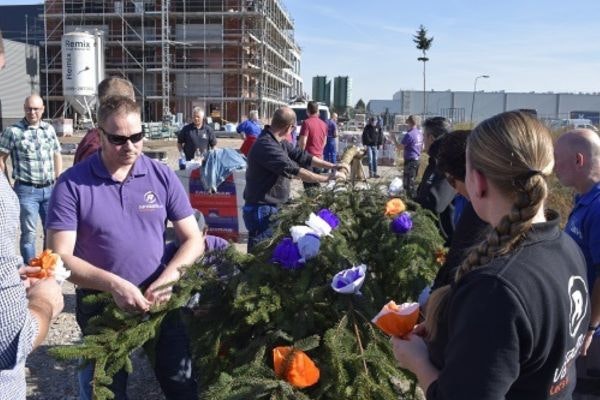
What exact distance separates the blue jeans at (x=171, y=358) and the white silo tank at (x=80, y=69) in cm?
4127

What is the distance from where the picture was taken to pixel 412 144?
530 inches

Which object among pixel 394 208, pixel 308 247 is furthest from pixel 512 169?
pixel 394 208

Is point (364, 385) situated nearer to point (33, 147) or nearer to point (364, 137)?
A: point (33, 147)

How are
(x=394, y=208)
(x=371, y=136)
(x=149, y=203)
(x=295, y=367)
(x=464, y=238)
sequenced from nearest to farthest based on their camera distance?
(x=295, y=367)
(x=464, y=238)
(x=149, y=203)
(x=394, y=208)
(x=371, y=136)

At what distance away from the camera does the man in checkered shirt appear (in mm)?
1625

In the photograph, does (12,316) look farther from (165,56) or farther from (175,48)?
(175,48)

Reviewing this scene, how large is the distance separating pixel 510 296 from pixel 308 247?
191cm

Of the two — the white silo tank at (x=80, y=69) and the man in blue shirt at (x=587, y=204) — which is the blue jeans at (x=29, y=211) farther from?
the white silo tank at (x=80, y=69)

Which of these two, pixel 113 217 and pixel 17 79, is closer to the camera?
pixel 113 217

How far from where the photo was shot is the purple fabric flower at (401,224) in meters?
3.92

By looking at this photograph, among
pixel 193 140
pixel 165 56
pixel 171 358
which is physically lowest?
pixel 171 358

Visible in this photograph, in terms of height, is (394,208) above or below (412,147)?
below

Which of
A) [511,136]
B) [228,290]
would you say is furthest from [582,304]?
[228,290]

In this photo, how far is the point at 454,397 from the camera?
1.45 metres
